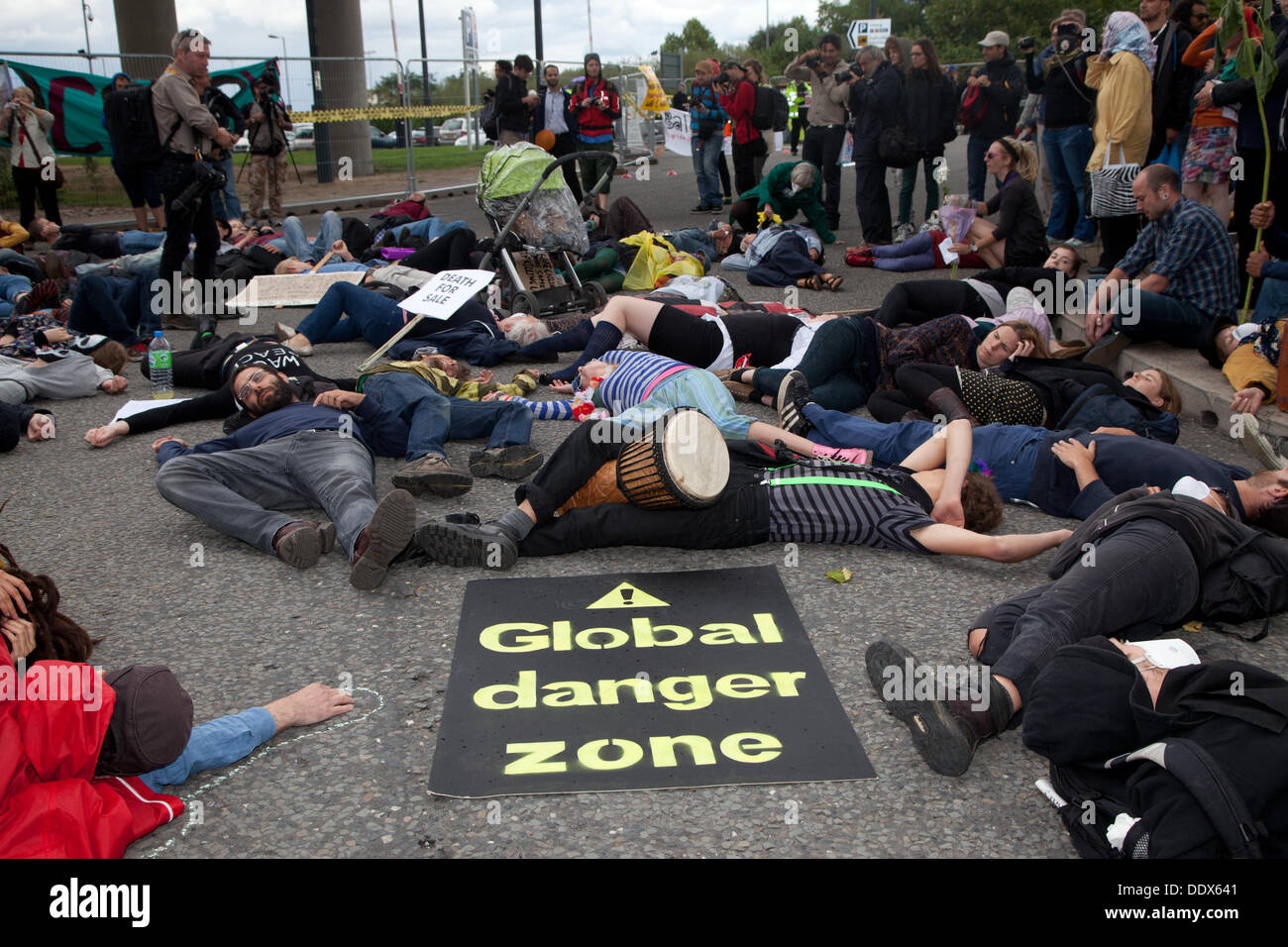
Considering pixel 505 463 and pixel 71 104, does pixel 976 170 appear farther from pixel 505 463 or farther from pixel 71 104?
pixel 71 104

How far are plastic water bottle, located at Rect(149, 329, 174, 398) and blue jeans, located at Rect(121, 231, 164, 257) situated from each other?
5007 millimetres

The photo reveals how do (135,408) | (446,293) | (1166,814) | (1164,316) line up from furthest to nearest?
(446,293), (1164,316), (135,408), (1166,814)

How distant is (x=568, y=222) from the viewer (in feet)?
28.9

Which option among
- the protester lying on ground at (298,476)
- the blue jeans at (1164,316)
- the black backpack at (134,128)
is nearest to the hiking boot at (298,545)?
the protester lying on ground at (298,476)

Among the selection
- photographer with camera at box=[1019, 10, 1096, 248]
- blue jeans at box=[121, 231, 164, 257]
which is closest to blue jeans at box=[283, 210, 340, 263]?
blue jeans at box=[121, 231, 164, 257]

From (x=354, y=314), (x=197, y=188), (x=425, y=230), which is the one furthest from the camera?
(x=425, y=230)

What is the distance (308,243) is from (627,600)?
8.55 meters

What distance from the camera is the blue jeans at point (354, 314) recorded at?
24.5 ft

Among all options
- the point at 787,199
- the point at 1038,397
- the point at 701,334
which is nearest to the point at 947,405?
the point at 1038,397

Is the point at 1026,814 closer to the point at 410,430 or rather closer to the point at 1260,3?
the point at 410,430

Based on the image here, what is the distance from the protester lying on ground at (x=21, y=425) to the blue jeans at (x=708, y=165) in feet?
34.0

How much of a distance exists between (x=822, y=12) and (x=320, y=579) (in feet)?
273

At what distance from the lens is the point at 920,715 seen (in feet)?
9.58

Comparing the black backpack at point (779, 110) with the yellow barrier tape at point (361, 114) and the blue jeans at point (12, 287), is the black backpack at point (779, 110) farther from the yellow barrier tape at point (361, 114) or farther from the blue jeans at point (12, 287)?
the blue jeans at point (12, 287)
